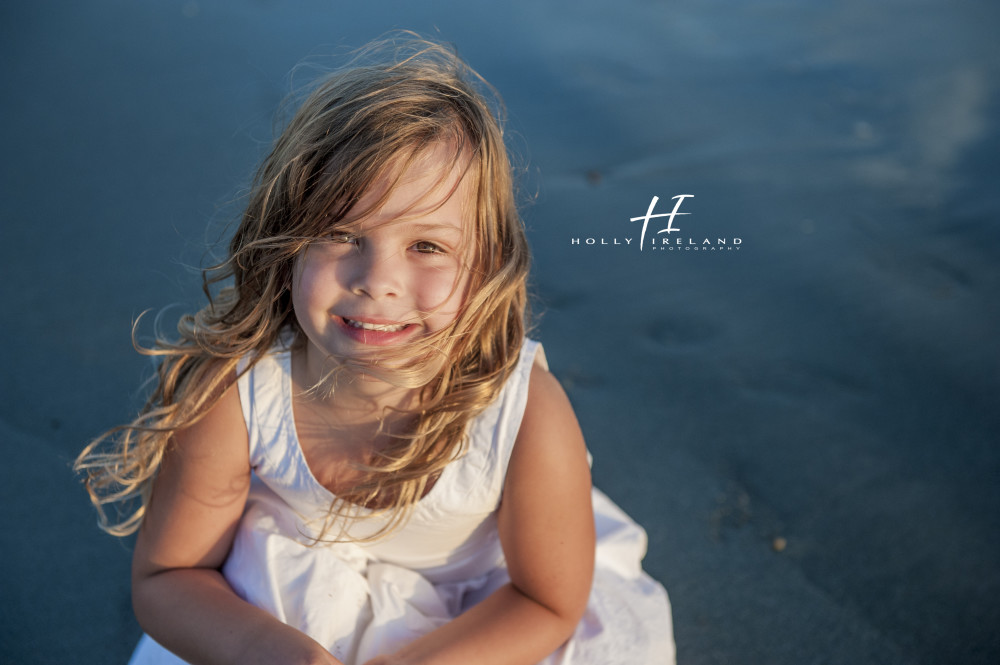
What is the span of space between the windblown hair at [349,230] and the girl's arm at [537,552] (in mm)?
108

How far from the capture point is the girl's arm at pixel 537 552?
135 cm

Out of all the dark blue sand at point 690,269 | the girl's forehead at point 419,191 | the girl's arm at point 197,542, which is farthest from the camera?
the dark blue sand at point 690,269

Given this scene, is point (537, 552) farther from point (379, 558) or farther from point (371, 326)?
point (371, 326)

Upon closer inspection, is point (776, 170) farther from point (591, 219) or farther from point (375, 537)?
point (375, 537)

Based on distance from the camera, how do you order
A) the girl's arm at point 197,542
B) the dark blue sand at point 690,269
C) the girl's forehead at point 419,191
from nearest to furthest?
the girl's forehead at point 419,191, the girl's arm at point 197,542, the dark blue sand at point 690,269

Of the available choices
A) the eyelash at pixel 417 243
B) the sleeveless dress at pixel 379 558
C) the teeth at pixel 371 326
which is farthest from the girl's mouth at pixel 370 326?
the sleeveless dress at pixel 379 558

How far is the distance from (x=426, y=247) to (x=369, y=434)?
0.40 meters

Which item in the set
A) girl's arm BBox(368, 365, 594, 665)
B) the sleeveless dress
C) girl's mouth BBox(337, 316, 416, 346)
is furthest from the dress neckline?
girl's mouth BBox(337, 316, 416, 346)

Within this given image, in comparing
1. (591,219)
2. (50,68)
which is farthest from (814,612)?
(50,68)

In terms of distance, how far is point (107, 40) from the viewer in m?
3.92

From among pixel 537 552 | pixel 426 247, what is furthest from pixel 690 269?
pixel 426 247

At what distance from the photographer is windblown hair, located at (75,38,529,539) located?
1.19 m

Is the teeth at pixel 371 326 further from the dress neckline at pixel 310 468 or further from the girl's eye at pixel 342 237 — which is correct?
the dress neckline at pixel 310 468

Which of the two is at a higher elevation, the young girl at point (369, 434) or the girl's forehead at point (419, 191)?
the girl's forehead at point (419, 191)
